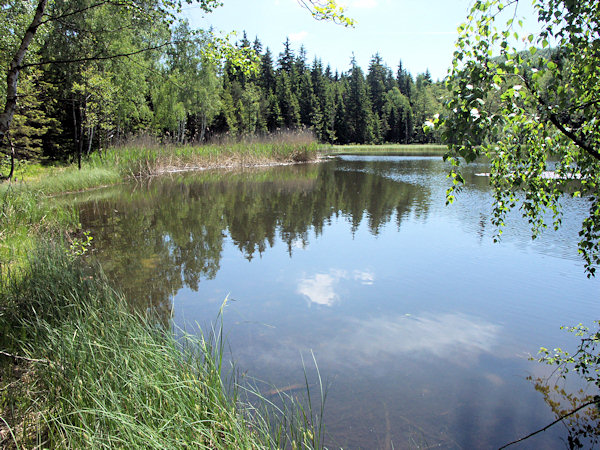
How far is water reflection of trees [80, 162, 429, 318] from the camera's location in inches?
275

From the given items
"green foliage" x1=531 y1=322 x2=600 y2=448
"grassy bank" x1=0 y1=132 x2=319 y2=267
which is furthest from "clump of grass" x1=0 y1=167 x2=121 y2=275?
"green foliage" x1=531 y1=322 x2=600 y2=448

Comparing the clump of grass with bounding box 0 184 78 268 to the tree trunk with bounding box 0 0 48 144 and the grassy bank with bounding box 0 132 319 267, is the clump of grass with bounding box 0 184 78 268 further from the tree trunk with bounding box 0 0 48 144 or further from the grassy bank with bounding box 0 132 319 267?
the tree trunk with bounding box 0 0 48 144

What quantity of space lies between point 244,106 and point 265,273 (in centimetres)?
4476

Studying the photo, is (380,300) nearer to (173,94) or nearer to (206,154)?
(206,154)

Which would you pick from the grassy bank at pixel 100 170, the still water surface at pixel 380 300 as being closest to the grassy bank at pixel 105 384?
the still water surface at pixel 380 300

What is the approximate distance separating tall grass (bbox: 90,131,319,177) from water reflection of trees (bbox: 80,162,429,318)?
5.04 feet

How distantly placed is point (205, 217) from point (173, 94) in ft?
72.1

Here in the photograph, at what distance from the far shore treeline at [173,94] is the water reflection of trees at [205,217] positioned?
2991 millimetres

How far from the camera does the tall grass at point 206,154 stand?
62.3ft

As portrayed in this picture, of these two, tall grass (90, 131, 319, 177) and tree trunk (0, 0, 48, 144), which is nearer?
tree trunk (0, 0, 48, 144)

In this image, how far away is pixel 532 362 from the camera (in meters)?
4.23

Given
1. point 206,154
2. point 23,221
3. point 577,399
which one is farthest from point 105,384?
point 206,154

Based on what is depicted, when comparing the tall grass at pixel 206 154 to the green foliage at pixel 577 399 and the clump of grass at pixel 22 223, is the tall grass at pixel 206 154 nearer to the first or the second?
the clump of grass at pixel 22 223

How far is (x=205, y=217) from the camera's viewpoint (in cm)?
1160
